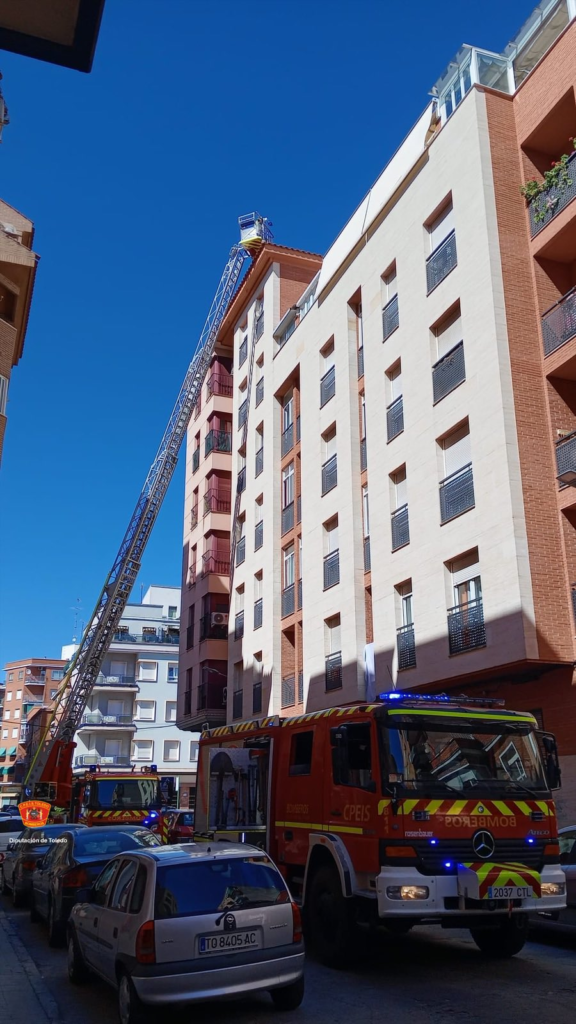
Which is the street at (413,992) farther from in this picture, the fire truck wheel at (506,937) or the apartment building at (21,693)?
the apartment building at (21,693)

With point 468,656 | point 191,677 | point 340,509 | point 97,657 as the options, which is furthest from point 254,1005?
point 191,677

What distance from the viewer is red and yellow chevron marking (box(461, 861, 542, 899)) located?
847 centimetres

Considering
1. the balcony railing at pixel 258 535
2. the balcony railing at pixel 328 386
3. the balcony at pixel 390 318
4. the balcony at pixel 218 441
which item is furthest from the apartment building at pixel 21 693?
the balcony at pixel 390 318

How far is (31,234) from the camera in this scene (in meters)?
20.8

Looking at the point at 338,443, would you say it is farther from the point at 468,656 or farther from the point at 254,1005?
the point at 254,1005

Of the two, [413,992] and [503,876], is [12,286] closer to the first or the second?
[503,876]

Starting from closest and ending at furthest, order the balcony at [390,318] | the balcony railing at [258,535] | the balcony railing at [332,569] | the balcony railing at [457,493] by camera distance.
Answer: the balcony railing at [457,493] → the balcony at [390,318] → the balcony railing at [332,569] → the balcony railing at [258,535]

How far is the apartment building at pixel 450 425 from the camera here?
1719cm

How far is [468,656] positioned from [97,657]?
17542 millimetres

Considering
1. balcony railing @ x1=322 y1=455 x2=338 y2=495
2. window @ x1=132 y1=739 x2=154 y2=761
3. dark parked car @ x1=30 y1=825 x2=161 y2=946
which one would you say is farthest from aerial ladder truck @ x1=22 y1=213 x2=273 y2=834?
window @ x1=132 y1=739 x2=154 y2=761

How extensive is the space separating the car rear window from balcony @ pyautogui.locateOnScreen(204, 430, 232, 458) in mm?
30230

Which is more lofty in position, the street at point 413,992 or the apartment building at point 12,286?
the apartment building at point 12,286

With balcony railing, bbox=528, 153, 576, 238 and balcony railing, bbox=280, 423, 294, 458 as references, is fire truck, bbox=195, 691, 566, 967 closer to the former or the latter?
balcony railing, bbox=528, 153, 576, 238

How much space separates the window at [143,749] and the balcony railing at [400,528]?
43.5 meters
